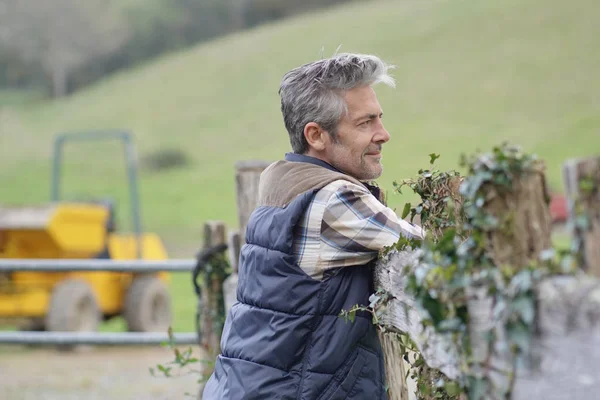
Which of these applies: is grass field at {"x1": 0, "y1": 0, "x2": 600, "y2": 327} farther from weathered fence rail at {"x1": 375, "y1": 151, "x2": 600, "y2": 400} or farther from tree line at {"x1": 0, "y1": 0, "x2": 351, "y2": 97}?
weathered fence rail at {"x1": 375, "y1": 151, "x2": 600, "y2": 400}

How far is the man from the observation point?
220 cm

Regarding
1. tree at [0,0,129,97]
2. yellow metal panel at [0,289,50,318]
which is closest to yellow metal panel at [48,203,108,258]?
yellow metal panel at [0,289,50,318]

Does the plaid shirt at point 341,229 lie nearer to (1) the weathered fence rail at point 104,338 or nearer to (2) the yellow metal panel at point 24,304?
(1) the weathered fence rail at point 104,338

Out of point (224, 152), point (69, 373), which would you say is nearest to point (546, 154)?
point (224, 152)

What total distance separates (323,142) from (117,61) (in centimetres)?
5194

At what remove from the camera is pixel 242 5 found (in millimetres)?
60219

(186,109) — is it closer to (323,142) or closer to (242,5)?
(242,5)

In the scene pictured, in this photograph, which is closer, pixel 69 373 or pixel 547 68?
pixel 69 373

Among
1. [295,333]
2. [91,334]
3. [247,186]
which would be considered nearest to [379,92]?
[91,334]

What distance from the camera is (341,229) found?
2232 millimetres

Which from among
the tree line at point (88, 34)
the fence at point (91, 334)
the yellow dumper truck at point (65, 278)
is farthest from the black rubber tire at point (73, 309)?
the tree line at point (88, 34)

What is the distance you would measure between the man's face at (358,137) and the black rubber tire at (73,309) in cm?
708

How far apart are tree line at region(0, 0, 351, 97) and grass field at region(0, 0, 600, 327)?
369 centimetres

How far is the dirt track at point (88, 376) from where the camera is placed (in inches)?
264
